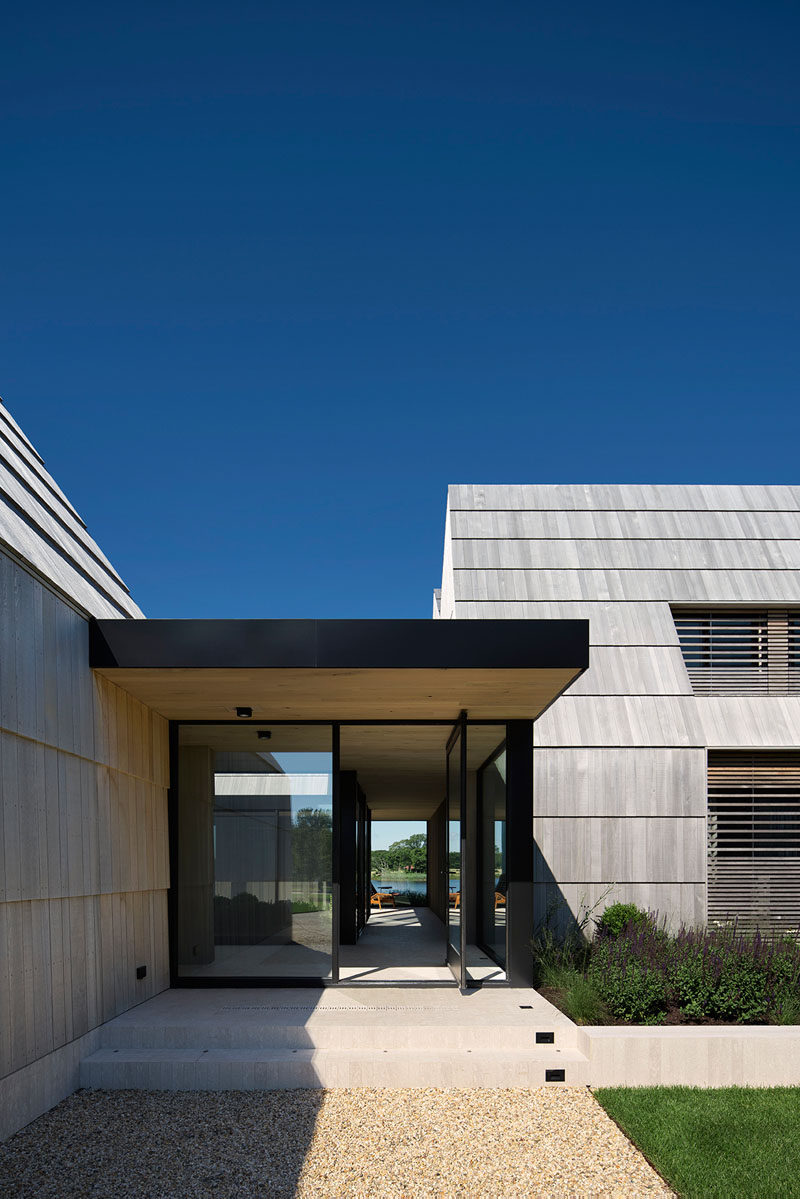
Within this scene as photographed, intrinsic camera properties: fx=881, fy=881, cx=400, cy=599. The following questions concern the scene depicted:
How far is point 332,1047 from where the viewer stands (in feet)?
23.2

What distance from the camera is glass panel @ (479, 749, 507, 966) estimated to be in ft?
31.1

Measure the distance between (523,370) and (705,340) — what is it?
4351 mm

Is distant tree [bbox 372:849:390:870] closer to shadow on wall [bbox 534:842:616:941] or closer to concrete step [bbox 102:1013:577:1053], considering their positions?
shadow on wall [bbox 534:842:616:941]

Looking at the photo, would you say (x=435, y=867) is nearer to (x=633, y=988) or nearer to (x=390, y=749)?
(x=390, y=749)

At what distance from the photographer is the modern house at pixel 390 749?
6266 millimetres

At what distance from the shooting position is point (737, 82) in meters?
11.2

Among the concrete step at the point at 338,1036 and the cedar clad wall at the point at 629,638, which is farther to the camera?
the cedar clad wall at the point at 629,638

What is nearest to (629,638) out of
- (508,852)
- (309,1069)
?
(508,852)

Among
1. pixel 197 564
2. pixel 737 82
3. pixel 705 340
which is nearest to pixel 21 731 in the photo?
pixel 737 82

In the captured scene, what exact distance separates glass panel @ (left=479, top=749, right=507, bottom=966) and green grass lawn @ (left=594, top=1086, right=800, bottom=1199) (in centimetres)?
298

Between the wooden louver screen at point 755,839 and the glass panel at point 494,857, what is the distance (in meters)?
4.01

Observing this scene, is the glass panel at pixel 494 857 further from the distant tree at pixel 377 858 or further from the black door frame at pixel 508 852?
the distant tree at pixel 377 858

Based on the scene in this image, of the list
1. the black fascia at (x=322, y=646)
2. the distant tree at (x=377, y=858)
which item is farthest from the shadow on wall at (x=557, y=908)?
the distant tree at (x=377, y=858)

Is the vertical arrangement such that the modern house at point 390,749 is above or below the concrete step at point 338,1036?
above
